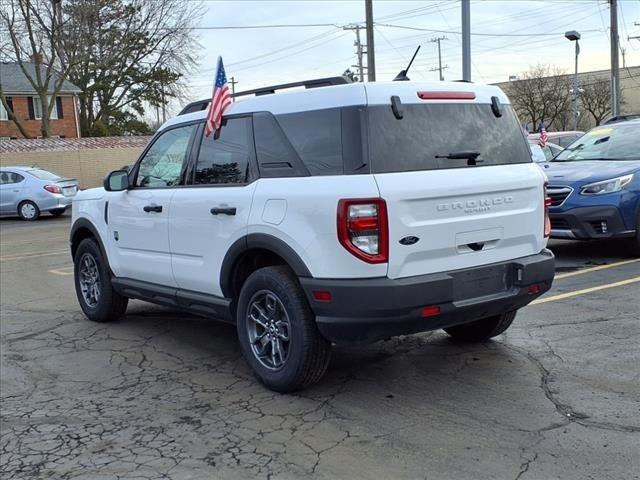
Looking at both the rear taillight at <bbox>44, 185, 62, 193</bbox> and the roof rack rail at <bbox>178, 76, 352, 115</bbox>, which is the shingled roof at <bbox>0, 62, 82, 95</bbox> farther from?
the roof rack rail at <bbox>178, 76, 352, 115</bbox>

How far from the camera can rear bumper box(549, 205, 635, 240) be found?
8.34 meters

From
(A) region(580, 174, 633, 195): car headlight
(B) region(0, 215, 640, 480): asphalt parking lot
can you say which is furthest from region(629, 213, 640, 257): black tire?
(B) region(0, 215, 640, 480): asphalt parking lot

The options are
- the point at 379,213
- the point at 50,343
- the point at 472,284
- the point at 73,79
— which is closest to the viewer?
the point at 379,213

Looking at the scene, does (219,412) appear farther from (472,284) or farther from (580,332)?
(580,332)

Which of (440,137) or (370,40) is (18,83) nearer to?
(370,40)

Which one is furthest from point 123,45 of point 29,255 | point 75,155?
point 29,255

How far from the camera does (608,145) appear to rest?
9.73 m

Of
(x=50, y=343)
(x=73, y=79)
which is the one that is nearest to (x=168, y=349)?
(x=50, y=343)

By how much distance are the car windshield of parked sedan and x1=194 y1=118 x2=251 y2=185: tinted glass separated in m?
6.32

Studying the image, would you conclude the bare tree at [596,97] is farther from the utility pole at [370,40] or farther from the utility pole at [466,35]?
the utility pole at [466,35]

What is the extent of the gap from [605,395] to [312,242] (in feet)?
6.86

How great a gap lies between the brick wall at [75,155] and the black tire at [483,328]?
26.8 metres

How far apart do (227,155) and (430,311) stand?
193cm

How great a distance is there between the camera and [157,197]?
5617 millimetres
